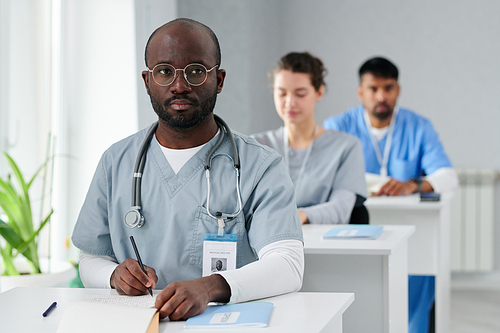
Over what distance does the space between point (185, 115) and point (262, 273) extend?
37 cm

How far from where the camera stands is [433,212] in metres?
2.53

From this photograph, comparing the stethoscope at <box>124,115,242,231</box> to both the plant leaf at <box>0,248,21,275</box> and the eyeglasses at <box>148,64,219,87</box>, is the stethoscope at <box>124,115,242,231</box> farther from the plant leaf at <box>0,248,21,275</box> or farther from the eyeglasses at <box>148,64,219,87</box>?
the plant leaf at <box>0,248,21,275</box>

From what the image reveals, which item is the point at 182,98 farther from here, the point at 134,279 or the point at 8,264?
the point at 8,264

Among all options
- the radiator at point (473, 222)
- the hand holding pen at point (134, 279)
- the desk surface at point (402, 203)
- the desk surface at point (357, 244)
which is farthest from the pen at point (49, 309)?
the radiator at point (473, 222)

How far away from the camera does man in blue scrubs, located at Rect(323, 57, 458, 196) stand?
3.13 metres

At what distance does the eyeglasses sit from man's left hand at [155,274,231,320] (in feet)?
1.39

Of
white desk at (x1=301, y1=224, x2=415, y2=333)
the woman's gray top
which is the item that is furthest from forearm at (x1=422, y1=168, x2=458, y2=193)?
white desk at (x1=301, y1=224, x2=415, y2=333)

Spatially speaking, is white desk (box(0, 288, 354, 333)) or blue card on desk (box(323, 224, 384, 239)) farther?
blue card on desk (box(323, 224, 384, 239))

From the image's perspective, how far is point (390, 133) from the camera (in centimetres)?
316

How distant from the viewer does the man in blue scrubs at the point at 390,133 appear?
3.13 metres

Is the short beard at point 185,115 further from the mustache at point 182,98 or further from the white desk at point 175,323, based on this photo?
the white desk at point 175,323

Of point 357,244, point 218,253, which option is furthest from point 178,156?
point 357,244

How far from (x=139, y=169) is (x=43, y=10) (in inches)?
67.2

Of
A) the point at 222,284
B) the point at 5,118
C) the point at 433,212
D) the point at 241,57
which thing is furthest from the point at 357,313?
the point at 241,57
